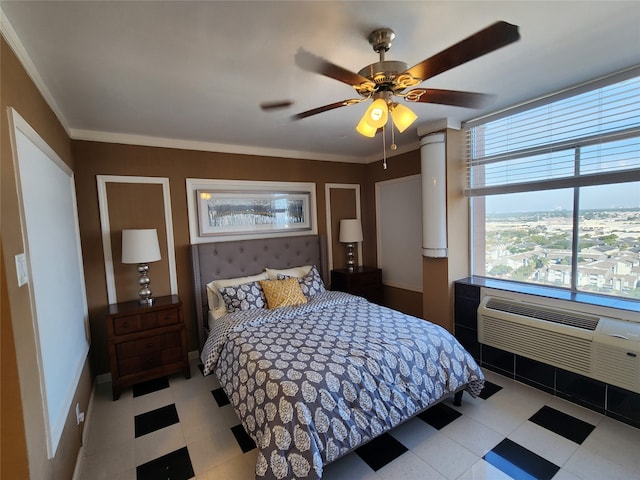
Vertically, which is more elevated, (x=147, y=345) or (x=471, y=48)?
(x=471, y=48)

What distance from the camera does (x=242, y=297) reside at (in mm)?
3010

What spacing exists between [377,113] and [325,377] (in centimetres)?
149

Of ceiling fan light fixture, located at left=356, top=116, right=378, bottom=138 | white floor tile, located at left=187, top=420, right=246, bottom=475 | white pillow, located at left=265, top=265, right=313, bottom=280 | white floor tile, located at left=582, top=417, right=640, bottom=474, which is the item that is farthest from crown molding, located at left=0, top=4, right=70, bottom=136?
white floor tile, located at left=582, top=417, right=640, bottom=474

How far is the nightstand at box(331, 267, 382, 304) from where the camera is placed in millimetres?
3988

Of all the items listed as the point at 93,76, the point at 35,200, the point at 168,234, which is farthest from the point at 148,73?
the point at 168,234

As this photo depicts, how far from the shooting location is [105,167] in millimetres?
2910

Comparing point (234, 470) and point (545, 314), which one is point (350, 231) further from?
point (234, 470)

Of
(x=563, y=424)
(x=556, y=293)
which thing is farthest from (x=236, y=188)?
(x=563, y=424)

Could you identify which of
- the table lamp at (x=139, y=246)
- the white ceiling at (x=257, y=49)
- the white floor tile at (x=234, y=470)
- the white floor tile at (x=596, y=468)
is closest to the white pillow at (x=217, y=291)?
the table lamp at (x=139, y=246)

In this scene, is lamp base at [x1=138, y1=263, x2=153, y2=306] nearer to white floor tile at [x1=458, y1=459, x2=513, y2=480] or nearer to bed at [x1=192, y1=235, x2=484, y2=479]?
bed at [x1=192, y1=235, x2=484, y2=479]

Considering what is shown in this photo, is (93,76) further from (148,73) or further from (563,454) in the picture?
(563,454)

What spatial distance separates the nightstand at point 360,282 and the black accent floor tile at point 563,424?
2.13m

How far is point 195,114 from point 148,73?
2.29ft

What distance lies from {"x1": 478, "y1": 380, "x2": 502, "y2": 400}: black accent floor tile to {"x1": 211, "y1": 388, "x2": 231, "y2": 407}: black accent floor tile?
214 cm
